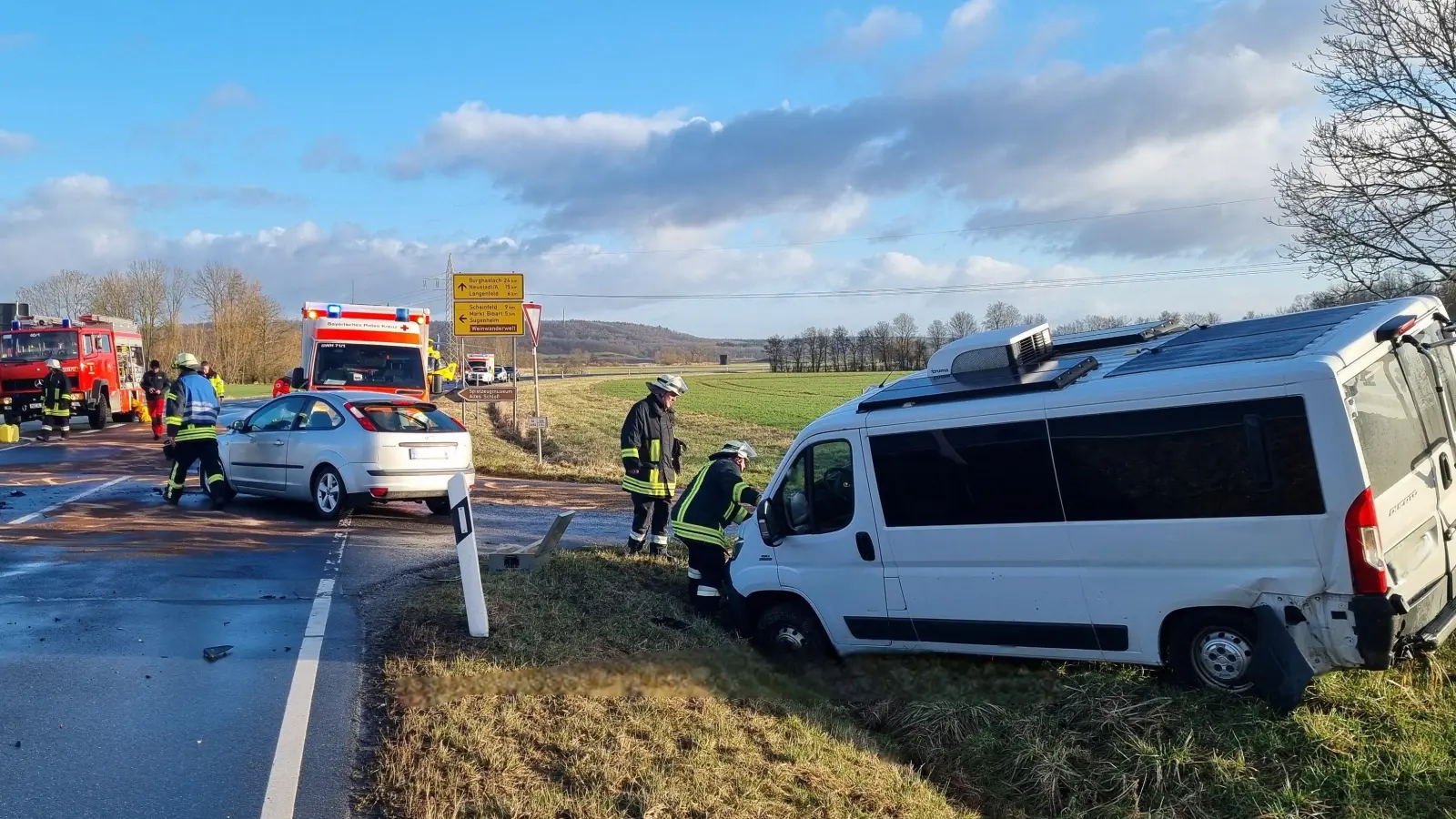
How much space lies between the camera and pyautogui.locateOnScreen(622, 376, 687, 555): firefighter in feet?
32.4

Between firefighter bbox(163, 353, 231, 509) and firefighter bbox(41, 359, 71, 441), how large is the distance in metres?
13.1

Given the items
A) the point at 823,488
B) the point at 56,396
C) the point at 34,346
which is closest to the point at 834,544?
the point at 823,488

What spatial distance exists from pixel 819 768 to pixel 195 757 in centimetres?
277

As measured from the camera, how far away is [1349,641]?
4.75 metres

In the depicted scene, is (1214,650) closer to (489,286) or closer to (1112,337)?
(1112,337)

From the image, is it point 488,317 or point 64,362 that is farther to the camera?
point 64,362

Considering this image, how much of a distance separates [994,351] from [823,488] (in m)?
1.32

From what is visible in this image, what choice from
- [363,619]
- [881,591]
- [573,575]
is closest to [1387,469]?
[881,591]

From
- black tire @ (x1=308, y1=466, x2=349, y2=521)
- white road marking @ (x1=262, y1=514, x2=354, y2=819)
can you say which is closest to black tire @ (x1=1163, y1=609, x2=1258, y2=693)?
white road marking @ (x1=262, y1=514, x2=354, y2=819)

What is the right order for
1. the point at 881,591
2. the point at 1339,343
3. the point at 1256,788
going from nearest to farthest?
the point at 1256,788 < the point at 1339,343 < the point at 881,591

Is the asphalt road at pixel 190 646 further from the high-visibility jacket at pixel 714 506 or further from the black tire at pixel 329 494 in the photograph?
the high-visibility jacket at pixel 714 506

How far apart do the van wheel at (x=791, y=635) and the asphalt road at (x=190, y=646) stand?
2.44m

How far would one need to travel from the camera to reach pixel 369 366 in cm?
1883

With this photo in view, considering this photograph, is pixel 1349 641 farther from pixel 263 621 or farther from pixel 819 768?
pixel 263 621
